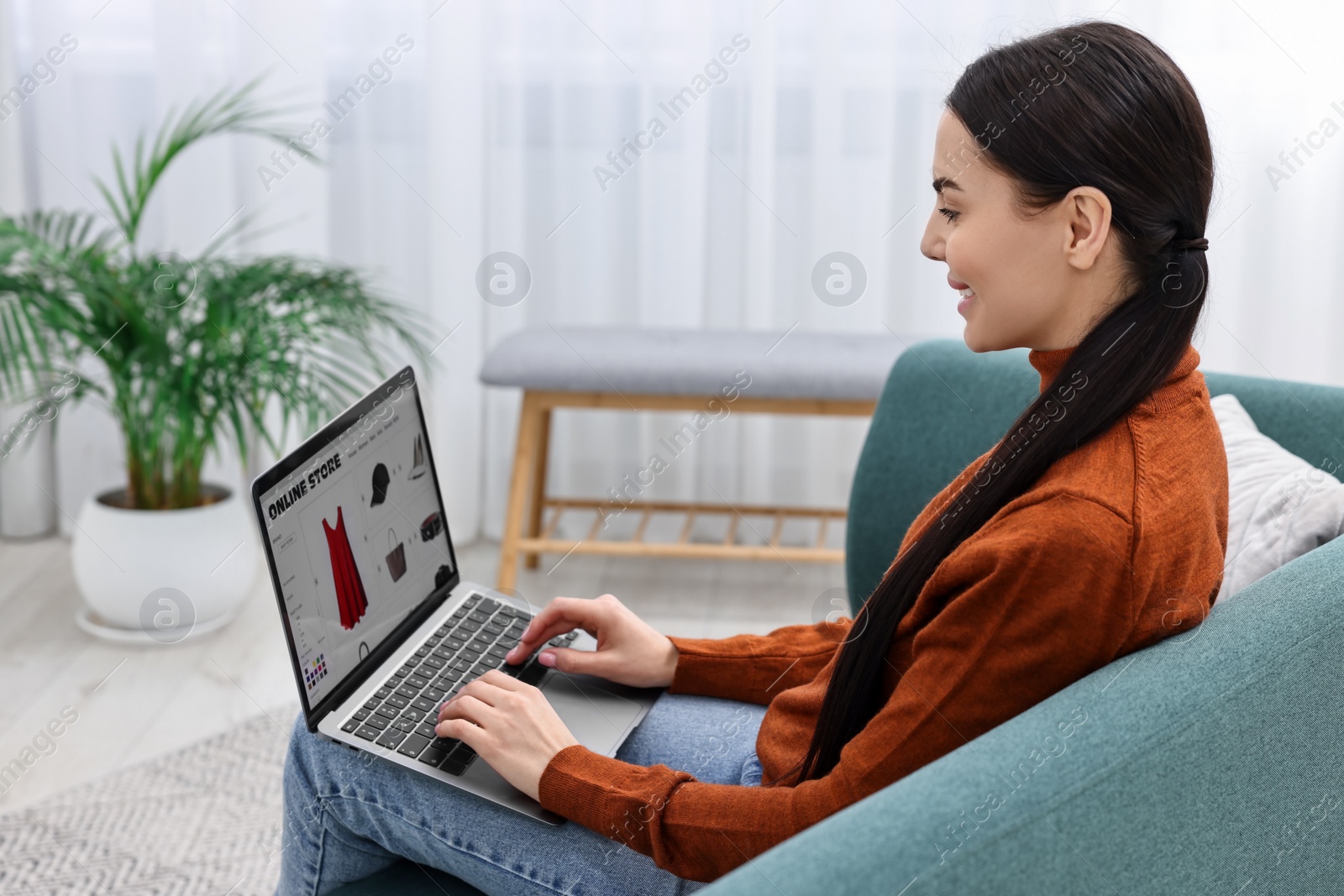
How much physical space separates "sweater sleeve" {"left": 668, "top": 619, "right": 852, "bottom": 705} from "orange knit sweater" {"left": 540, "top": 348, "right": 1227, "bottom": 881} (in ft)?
0.74

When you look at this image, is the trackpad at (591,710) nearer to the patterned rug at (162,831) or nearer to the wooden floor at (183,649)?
the patterned rug at (162,831)

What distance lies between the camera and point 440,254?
8.95ft

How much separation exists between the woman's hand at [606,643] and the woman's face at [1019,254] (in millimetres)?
436

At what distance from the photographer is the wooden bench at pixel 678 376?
7.52ft

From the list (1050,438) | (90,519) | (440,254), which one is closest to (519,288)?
(440,254)

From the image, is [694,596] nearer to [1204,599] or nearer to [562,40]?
[562,40]

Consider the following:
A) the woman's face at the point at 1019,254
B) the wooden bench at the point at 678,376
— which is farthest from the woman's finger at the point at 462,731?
the wooden bench at the point at 678,376

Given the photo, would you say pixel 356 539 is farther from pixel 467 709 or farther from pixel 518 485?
pixel 518 485

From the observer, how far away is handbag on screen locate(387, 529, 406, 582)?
1142 mm

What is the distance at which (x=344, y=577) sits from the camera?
1.05 metres

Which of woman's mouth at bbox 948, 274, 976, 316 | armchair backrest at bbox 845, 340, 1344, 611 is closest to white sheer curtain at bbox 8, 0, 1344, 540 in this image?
armchair backrest at bbox 845, 340, 1344, 611

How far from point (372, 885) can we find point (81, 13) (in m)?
2.31

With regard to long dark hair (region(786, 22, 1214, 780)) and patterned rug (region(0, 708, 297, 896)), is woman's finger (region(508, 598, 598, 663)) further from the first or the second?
patterned rug (region(0, 708, 297, 896))

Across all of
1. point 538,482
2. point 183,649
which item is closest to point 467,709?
point 183,649
